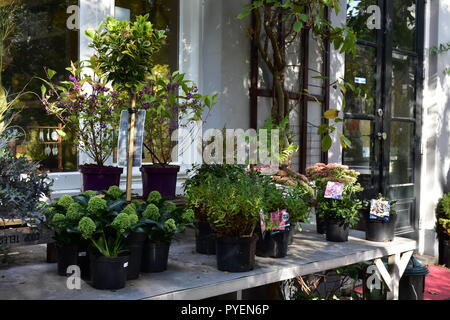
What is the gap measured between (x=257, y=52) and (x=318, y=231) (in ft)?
5.89

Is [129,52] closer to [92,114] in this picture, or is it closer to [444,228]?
[92,114]

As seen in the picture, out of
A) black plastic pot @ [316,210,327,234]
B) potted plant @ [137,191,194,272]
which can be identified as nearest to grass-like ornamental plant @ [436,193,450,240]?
black plastic pot @ [316,210,327,234]

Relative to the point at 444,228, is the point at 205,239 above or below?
above

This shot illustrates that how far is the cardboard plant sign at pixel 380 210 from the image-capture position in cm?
343

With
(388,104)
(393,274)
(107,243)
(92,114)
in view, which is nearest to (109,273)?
(107,243)

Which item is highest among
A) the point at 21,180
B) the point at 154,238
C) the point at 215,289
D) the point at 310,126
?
the point at 310,126

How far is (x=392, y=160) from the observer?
21.6ft

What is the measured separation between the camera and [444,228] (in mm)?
6617

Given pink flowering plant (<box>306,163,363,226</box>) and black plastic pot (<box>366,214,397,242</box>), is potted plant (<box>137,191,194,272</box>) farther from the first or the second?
black plastic pot (<box>366,214,397,242</box>)

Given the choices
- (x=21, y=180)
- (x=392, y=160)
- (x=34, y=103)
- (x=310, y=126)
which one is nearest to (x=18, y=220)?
(x=21, y=180)

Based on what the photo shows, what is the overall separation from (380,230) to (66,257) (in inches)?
81.6

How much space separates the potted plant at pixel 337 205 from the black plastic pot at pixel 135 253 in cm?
144
